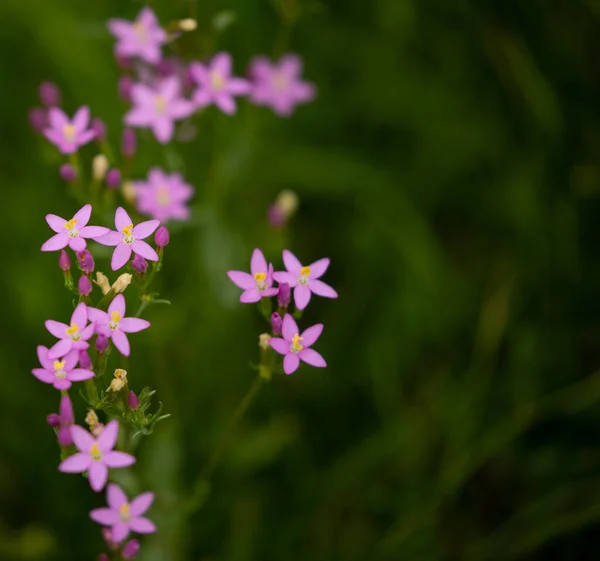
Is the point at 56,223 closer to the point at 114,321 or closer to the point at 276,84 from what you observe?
the point at 114,321

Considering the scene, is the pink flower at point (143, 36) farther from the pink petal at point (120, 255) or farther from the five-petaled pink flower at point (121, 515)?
the five-petaled pink flower at point (121, 515)

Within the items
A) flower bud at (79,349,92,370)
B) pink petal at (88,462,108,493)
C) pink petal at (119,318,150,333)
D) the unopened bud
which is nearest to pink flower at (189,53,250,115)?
the unopened bud

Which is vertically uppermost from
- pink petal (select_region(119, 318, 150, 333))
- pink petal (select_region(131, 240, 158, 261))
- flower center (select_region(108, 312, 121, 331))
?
pink petal (select_region(131, 240, 158, 261))

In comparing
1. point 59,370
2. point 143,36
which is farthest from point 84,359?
point 143,36

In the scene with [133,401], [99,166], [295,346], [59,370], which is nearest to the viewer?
[59,370]

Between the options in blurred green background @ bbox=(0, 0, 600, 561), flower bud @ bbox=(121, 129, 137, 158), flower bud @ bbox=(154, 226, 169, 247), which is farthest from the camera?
blurred green background @ bbox=(0, 0, 600, 561)

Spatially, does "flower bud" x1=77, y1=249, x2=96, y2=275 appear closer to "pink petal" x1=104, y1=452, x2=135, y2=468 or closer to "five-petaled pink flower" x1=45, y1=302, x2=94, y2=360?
"five-petaled pink flower" x1=45, y1=302, x2=94, y2=360
